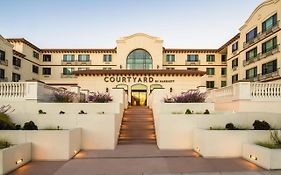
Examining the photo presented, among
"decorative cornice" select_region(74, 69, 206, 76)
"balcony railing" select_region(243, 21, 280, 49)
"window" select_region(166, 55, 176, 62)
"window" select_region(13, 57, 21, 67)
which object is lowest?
"decorative cornice" select_region(74, 69, 206, 76)

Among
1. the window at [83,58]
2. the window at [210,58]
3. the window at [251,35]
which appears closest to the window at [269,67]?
the window at [251,35]

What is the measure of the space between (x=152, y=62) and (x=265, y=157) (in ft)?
109

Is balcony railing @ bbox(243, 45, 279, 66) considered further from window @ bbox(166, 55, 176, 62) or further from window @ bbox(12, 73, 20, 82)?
window @ bbox(12, 73, 20, 82)

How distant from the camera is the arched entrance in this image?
31391 millimetres

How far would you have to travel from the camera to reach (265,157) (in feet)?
25.6

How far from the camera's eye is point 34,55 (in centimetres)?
4400

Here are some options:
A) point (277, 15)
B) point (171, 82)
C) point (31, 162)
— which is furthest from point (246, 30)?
point (31, 162)

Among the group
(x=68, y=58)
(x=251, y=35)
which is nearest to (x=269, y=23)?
(x=251, y=35)

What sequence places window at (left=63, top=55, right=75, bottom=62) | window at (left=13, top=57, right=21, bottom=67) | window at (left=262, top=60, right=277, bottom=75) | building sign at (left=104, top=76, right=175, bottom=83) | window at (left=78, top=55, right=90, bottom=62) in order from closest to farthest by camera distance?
window at (left=262, top=60, right=277, bottom=75) → building sign at (left=104, top=76, right=175, bottom=83) → window at (left=13, top=57, right=21, bottom=67) → window at (left=78, top=55, right=90, bottom=62) → window at (left=63, top=55, right=75, bottom=62)

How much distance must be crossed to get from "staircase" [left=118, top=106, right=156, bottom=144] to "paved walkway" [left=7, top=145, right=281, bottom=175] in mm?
2516

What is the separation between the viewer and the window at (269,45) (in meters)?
29.3

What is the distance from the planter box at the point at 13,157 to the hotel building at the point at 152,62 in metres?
22.0

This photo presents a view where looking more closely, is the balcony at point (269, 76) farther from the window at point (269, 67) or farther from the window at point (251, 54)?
the window at point (251, 54)

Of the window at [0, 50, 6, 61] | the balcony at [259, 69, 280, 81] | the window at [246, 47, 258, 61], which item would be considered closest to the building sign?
the balcony at [259, 69, 280, 81]
